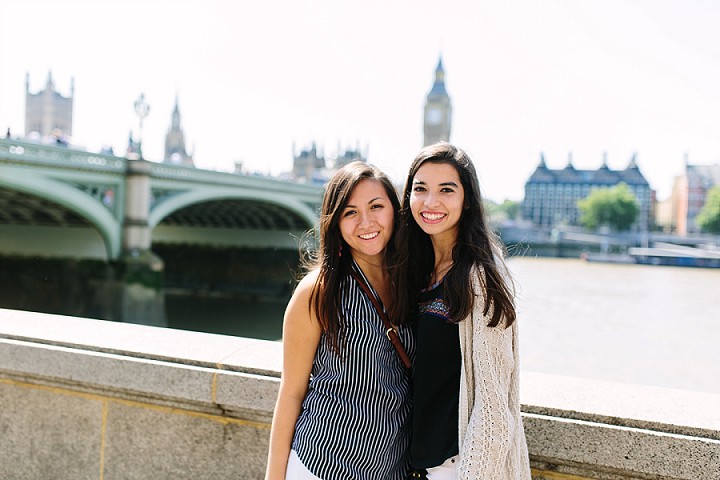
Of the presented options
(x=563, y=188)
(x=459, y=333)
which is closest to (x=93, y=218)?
(x=459, y=333)

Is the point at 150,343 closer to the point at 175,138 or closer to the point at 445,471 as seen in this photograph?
the point at 445,471

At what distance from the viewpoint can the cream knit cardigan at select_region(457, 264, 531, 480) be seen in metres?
1.16

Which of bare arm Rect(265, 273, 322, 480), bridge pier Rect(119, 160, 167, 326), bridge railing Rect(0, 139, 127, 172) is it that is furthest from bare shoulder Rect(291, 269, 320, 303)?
bridge pier Rect(119, 160, 167, 326)

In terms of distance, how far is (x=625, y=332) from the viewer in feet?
51.5

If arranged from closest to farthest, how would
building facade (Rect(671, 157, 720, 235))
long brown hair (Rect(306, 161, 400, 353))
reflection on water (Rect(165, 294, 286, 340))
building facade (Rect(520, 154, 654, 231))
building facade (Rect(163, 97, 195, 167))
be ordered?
long brown hair (Rect(306, 161, 400, 353))
reflection on water (Rect(165, 294, 286, 340))
building facade (Rect(671, 157, 720, 235))
building facade (Rect(163, 97, 195, 167))
building facade (Rect(520, 154, 654, 231))

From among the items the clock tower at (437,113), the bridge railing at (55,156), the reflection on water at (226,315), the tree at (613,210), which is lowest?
the reflection on water at (226,315)

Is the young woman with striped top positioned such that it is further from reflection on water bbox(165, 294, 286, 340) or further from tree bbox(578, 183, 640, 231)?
tree bbox(578, 183, 640, 231)

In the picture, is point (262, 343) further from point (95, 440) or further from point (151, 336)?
point (95, 440)

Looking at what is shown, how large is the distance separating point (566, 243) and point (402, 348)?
53969mm

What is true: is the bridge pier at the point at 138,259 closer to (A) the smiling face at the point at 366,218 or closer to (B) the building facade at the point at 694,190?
(A) the smiling face at the point at 366,218

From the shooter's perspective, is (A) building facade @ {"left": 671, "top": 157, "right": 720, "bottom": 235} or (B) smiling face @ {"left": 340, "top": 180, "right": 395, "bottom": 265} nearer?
(B) smiling face @ {"left": 340, "top": 180, "right": 395, "bottom": 265}

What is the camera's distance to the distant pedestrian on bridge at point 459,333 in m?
1.17

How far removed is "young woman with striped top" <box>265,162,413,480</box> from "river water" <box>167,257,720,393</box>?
21.0 ft

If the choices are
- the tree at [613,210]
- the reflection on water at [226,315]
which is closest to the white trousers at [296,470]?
the reflection on water at [226,315]
